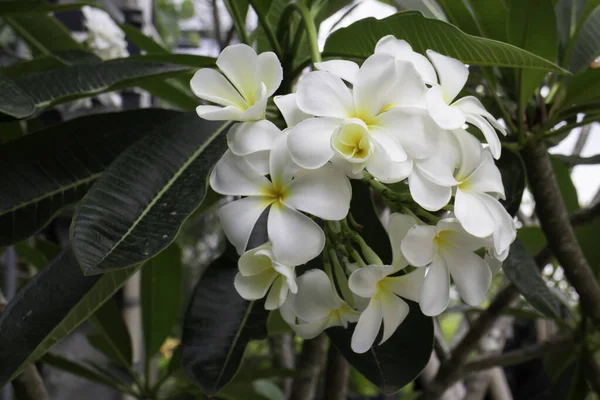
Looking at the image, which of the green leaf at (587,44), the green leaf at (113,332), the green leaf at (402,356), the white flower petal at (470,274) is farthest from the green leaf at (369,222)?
the green leaf at (113,332)

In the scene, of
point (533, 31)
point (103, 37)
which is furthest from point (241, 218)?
point (103, 37)

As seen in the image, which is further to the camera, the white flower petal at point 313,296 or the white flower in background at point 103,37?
the white flower in background at point 103,37

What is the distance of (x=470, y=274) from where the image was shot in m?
0.37

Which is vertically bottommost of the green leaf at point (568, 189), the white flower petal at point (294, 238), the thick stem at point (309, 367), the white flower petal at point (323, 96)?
the thick stem at point (309, 367)

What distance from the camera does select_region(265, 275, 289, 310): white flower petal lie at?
14.0 inches

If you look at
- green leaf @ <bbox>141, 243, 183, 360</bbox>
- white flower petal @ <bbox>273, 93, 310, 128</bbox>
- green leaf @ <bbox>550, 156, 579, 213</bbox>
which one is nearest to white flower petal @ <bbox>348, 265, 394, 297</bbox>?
white flower petal @ <bbox>273, 93, 310, 128</bbox>

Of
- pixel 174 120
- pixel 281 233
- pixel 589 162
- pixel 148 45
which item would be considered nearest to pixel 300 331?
pixel 281 233

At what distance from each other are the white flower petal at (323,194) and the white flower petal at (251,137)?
1.3 inches

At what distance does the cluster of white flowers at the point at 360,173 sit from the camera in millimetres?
326

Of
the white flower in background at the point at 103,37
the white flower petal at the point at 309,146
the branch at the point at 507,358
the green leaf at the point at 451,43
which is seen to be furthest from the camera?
the white flower in background at the point at 103,37

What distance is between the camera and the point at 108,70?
560 millimetres

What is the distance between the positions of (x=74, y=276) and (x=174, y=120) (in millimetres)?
168

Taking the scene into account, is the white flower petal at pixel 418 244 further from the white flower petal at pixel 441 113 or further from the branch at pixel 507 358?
the branch at pixel 507 358

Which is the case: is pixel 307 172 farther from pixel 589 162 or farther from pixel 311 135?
pixel 589 162
